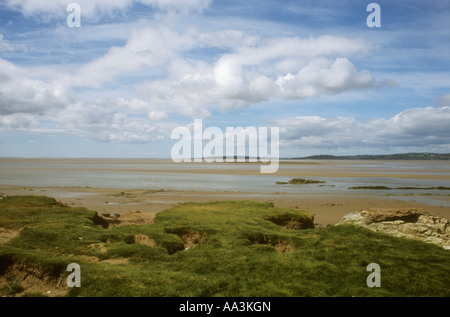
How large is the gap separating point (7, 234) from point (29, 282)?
18.1 ft

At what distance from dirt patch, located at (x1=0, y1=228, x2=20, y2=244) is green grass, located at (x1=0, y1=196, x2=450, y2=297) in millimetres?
431

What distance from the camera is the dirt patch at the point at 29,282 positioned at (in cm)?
945

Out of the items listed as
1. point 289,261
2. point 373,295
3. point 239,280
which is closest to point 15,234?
point 239,280

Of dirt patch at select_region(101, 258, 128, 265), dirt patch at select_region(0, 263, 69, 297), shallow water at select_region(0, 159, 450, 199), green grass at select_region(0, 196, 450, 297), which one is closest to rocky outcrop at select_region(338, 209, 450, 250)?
green grass at select_region(0, 196, 450, 297)

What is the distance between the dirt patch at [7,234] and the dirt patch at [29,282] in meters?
3.47

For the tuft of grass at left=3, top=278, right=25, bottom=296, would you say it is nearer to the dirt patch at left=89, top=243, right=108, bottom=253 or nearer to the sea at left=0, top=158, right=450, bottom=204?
the dirt patch at left=89, top=243, right=108, bottom=253

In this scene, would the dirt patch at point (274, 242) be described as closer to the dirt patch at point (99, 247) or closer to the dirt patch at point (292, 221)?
the dirt patch at point (292, 221)

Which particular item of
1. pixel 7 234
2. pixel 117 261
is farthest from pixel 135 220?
pixel 117 261

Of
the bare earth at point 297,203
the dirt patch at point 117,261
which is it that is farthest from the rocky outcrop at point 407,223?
the dirt patch at point 117,261

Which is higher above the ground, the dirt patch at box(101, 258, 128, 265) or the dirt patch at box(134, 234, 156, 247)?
the dirt patch at box(134, 234, 156, 247)

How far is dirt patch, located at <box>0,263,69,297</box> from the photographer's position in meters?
9.45

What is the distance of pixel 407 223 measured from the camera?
19.0 metres
